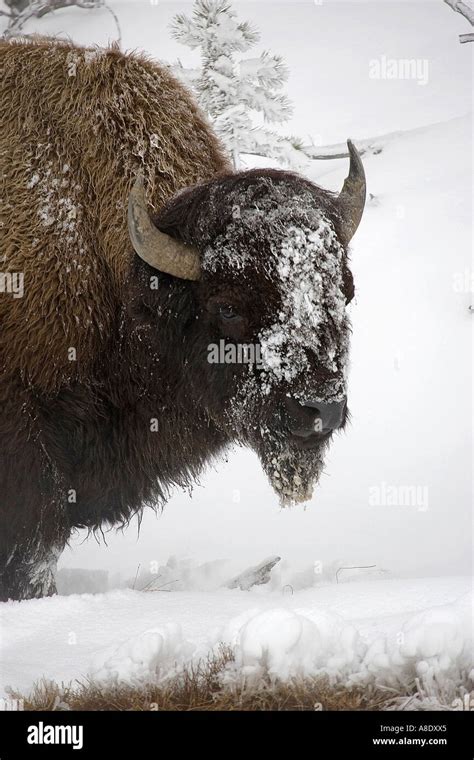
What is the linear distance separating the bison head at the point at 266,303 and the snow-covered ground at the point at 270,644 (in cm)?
101

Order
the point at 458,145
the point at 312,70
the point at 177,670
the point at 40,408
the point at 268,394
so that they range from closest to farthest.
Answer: the point at 177,670, the point at 268,394, the point at 40,408, the point at 458,145, the point at 312,70

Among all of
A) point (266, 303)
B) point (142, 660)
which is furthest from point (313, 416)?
point (142, 660)

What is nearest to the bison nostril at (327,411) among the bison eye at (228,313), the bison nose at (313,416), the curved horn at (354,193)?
the bison nose at (313,416)

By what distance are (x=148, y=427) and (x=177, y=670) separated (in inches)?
83.0

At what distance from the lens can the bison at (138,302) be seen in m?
4.68

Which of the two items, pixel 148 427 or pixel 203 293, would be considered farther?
pixel 148 427

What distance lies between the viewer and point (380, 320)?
1316 centimetres

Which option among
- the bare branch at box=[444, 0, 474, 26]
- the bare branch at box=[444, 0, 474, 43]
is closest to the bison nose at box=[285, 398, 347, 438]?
the bare branch at box=[444, 0, 474, 43]

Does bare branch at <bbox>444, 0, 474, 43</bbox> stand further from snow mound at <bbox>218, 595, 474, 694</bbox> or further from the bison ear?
snow mound at <bbox>218, 595, 474, 694</bbox>

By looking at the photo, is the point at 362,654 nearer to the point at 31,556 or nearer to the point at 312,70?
the point at 31,556

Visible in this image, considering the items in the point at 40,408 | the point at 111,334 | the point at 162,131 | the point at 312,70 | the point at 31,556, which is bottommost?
the point at 31,556

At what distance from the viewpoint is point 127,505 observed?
19.2ft

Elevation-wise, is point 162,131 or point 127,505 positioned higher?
point 162,131

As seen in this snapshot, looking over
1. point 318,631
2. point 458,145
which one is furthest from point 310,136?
point 318,631
